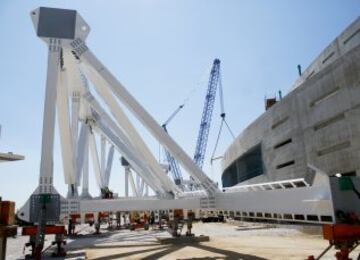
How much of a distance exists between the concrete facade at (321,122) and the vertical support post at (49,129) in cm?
2964

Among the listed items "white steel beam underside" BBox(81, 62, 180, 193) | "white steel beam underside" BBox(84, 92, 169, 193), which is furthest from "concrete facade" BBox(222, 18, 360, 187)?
"white steel beam underside" BBox(81, 62, 180, 193)

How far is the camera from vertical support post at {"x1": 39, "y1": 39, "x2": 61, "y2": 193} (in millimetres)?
17656

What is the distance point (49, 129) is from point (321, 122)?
33032 millimetres

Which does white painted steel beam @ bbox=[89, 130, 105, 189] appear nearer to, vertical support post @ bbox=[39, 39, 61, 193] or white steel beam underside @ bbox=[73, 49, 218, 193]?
white steel beam underside @ bbox=[73, 49, 218, 193]

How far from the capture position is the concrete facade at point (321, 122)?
3588cm

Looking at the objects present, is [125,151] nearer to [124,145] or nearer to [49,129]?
[124,145]

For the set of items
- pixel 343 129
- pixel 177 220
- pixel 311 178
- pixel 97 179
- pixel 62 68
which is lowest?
pixel 177 220

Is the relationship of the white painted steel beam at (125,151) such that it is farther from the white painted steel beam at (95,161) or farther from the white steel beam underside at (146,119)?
the white steel beam underside at (146,119)

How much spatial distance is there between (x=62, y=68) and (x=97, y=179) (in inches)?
Answer: 861

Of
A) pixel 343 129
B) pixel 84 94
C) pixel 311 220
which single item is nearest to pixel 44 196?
pixel 311 220

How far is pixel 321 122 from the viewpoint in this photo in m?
40.9

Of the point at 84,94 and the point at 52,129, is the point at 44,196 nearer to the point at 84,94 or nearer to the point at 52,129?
the point at 52,129

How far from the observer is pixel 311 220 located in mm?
10039

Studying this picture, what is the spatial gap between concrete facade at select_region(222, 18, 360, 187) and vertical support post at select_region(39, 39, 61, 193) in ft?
97.2
